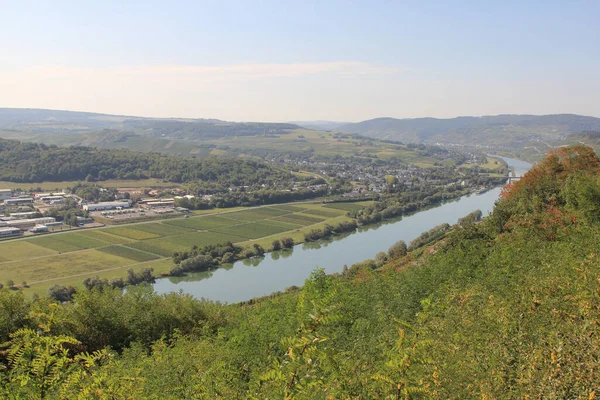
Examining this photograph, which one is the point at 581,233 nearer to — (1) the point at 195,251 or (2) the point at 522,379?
(2) the point at 522,379

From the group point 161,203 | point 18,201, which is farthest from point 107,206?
point 18,201

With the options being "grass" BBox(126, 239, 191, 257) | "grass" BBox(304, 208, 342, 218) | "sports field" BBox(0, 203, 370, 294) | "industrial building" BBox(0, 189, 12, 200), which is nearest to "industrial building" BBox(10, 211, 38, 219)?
"sports field" BBox(0, 203, 370, 294)

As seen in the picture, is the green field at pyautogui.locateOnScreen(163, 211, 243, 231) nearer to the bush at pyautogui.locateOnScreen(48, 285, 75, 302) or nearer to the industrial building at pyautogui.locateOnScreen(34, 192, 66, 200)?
the bush at pyautogui.locateOnScreen(48, 285, 75, 302)

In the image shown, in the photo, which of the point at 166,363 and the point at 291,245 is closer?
the point at 166,363

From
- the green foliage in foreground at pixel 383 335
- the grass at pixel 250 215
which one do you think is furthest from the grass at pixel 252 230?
the green foliage in foreground at pixel 383 335

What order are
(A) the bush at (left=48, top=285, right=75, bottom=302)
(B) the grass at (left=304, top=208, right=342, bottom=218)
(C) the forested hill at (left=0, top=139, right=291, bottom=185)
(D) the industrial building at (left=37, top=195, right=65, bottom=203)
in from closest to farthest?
(A) the bush at (left=48, top=285, right=75, bottom=302) → (B) the grass at (left=304, top=208, right=342, bottom=218) → (D) the industrial building at (left=37, top=195, right=65, bottom=203) → (C) the forested hill at (left=0, top=139, right=291, bottom=185)

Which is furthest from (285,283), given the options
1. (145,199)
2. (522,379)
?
(145,199)

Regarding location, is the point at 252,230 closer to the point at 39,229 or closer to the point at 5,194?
the point at 39,229
